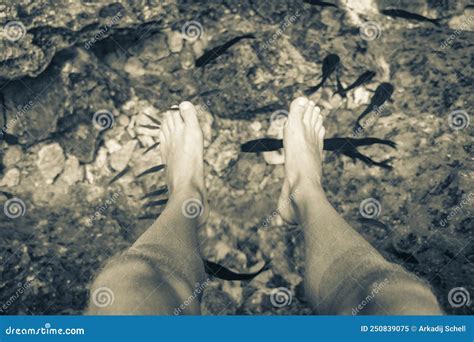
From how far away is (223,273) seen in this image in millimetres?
1971

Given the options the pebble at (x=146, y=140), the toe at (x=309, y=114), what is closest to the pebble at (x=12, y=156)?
the pebble at (x=146, y=140)

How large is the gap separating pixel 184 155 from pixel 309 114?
0.61 meters

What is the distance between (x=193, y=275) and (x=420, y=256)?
966mm

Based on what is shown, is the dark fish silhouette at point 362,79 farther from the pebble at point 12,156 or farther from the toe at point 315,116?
the pebble at point 12,156

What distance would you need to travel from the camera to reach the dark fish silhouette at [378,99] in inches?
82.9

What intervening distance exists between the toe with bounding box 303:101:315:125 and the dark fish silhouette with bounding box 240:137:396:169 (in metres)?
0.15

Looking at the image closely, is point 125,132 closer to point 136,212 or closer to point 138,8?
point 136,212

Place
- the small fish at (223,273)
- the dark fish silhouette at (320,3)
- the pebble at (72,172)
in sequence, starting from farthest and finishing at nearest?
the dark fish silhouette at (320,3)
the pebble at (72,172)
the small fish at (223,273)

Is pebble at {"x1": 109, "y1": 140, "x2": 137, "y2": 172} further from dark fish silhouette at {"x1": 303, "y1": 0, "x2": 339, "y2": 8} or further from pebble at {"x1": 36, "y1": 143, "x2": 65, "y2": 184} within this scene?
dark fish silhouette at {"x1": 303, "y1": 0, "x2": 339, "y2": 8}

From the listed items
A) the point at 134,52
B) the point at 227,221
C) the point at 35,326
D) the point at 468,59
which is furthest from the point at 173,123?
the point at 468,59

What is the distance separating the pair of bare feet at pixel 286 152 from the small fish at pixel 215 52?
8.4 inches

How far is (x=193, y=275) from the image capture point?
1617 mm

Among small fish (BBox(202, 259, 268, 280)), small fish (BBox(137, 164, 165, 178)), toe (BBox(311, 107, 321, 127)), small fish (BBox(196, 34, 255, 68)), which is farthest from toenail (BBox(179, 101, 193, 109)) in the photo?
small fish (BBox(202, 259, 268, 280))

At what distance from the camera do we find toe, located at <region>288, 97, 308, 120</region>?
83.4 inches
